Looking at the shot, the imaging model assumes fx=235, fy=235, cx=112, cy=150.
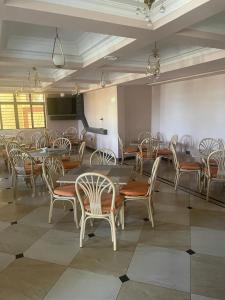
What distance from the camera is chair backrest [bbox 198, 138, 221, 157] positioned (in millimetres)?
5512

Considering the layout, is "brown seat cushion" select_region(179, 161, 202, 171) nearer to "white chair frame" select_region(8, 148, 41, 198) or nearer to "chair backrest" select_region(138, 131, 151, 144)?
"white chair frame" select_region(8, 148, 41, 198)

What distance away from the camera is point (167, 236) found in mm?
2871

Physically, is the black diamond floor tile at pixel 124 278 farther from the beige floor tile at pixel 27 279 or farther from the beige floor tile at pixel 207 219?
the beige floor tile at pixel 207 219

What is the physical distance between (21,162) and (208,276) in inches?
143

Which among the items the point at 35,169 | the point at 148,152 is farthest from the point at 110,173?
the point at 148,152

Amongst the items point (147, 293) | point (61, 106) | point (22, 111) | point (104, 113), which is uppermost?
point (61, 106)

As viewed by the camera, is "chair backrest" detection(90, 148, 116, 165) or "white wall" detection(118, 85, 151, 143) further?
"white wall" detection(118, 85, 151, 143)

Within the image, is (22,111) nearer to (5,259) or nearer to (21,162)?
(21,162)

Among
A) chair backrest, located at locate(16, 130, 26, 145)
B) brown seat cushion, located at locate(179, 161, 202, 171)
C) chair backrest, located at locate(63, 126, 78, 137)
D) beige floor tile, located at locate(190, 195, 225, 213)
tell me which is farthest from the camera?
chair backrest, located at locate(63, 126, 78, 137)

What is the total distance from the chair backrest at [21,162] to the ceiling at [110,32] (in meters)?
1.64

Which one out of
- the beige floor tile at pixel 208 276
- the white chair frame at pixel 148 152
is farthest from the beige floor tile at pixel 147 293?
the white chair frame at pixel 148 152

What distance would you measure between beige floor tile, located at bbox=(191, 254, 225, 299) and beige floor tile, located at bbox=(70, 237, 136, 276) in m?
0.64

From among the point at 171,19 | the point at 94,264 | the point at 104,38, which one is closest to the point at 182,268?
the point at 94,264

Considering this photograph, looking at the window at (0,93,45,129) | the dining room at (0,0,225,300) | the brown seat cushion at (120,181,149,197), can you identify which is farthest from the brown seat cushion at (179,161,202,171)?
the window at (0,93,45,129)
